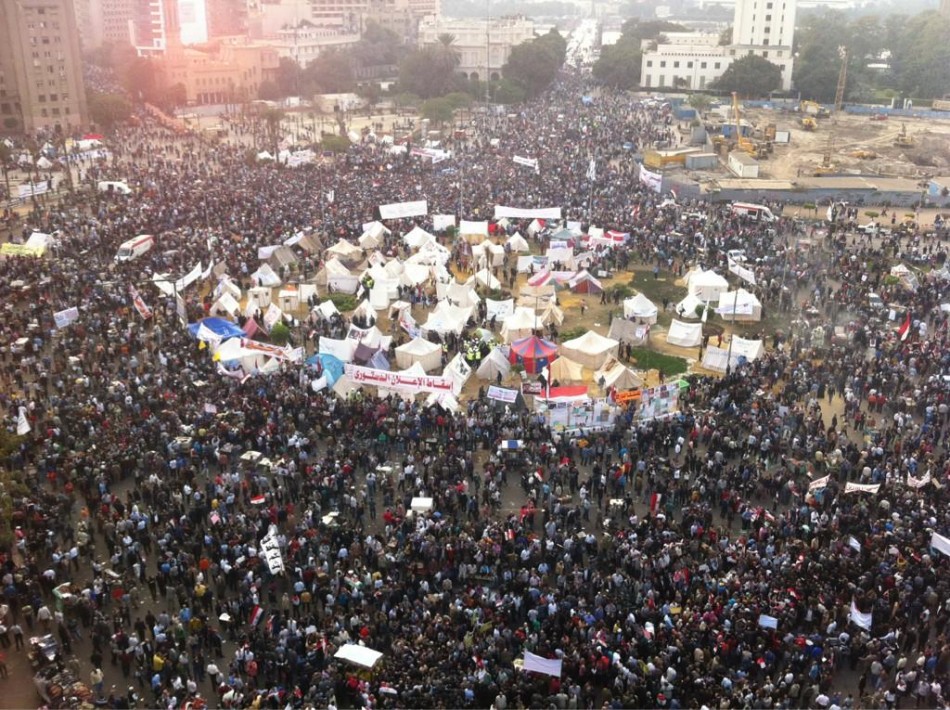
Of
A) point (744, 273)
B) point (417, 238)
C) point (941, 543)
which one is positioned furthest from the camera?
point (417, 238)

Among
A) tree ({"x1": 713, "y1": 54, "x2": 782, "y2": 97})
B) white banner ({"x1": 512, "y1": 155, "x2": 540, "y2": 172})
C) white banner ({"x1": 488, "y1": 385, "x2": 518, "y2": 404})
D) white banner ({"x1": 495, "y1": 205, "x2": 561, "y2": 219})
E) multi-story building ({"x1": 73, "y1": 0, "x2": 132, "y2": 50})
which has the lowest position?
white banner ({"x1": 488, "y1": 385, "x2": 518, "y2": 404})

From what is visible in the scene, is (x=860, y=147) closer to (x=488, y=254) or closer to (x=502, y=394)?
(x=488, y=254)

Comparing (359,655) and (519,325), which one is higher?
(519,325)

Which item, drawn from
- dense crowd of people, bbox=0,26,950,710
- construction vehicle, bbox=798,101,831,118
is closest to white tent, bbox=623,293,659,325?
dense crowd of people, bbox=0,26,950,710

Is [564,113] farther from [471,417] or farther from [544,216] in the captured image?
[471,417]

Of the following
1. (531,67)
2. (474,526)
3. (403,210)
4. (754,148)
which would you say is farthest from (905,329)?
(531,67)

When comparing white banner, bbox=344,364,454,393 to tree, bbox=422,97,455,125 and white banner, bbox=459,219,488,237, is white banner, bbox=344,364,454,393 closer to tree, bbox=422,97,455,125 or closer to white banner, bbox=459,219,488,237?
white banner, bbox=459,219,488,237
